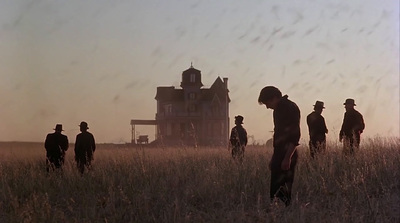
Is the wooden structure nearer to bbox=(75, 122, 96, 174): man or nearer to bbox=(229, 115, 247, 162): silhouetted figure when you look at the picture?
bbox=(229, 115, 247, 162): silhouetted figure

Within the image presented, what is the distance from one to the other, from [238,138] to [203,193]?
3937 mm

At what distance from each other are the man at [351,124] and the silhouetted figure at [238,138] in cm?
218

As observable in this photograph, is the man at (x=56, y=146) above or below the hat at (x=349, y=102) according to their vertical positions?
below

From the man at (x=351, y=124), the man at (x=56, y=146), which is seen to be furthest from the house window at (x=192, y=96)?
the man at (x=351, y=124)

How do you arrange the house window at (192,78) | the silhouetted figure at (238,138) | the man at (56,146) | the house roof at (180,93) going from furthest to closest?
the house roof at (180,93), the house window at (192,78), the silhouetted figure at (238,138), the man at (56,146)

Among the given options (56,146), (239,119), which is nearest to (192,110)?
(239,119)

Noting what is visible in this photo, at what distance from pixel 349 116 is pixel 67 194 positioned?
6.30 metres

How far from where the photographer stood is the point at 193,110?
1818 inches

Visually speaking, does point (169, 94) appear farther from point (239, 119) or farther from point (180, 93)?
point (239, 119)

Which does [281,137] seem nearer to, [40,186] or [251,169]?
[251,169]

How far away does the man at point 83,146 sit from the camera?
42.8 feet

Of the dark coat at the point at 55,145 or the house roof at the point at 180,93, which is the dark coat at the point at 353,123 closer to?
the dark coat at the point at 55,145

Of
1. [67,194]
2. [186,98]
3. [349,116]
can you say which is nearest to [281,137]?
[67,194]

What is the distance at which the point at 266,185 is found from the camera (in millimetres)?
9984
